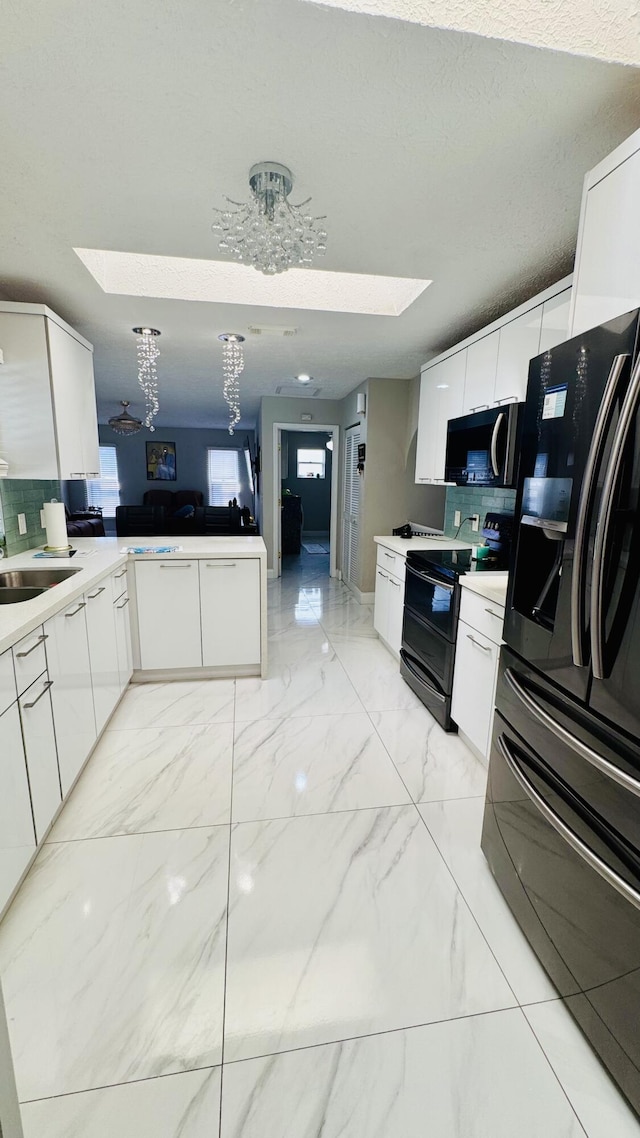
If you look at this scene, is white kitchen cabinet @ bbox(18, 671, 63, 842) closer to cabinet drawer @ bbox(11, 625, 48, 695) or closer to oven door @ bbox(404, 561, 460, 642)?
cabinet drawer @ bbox(11, 625, 48, 695)

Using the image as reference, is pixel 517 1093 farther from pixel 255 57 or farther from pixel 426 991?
pixel 255 57

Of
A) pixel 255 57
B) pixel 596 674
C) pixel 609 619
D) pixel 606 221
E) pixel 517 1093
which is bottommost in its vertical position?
pixel 517 1093

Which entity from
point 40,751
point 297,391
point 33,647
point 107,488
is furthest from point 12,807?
point 107,488

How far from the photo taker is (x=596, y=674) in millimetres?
1089

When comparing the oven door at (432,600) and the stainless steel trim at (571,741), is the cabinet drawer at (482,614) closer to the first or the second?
the oven door at (432,600)

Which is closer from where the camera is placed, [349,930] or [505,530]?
[349,930]

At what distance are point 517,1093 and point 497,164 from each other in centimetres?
259

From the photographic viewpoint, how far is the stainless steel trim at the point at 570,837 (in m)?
1.01

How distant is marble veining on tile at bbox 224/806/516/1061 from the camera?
123cm

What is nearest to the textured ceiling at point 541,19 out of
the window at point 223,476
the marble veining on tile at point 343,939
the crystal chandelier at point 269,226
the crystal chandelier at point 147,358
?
the crystal chandelier at point 269,226

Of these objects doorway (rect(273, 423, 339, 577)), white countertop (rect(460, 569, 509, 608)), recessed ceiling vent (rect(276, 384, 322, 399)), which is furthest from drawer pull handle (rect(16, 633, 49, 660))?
doorway (rect(273, 423, 339, 577))

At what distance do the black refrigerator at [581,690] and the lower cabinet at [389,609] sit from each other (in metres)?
1.81

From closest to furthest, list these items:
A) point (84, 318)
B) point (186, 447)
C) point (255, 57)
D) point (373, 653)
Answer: point (255, 57) < point (84, 318) < point (373, 653) < point (186, 447)

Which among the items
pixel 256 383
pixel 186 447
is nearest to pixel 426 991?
pixel 256 383
